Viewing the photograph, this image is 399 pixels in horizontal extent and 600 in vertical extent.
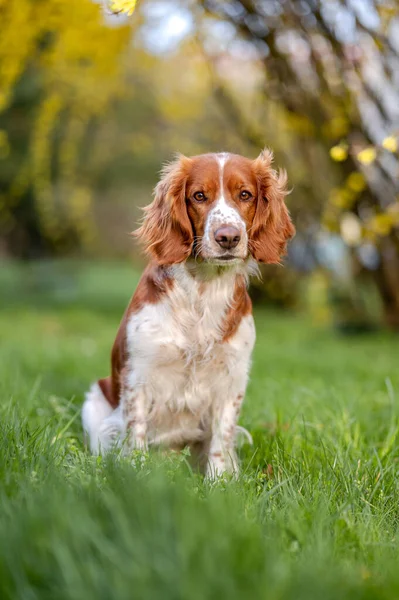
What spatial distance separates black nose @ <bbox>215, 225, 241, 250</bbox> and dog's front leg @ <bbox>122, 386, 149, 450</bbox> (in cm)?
79

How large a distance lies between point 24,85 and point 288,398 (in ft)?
34.3

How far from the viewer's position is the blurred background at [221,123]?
7254mm

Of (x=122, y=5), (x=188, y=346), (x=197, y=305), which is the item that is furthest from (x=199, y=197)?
(x=122, y=5)

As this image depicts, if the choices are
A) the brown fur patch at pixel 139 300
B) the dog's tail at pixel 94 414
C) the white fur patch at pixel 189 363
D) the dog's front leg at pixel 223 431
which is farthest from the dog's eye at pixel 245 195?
the dog's tail at pixel 94 414

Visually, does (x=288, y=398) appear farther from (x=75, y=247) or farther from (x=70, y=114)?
(x=75, y=247)

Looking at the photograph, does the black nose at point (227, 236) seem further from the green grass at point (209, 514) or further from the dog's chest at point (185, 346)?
the green grass at point (209, 514)

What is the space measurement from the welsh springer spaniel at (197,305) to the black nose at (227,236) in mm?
31

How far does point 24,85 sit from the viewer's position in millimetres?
13672

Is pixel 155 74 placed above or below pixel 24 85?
above

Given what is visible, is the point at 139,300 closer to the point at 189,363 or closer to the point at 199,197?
the point at 189,363

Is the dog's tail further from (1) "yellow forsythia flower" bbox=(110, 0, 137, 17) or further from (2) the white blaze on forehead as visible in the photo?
(1) "yellow forsythia flower" bbox=(110, 0, 137, 17)

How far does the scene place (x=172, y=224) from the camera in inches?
135

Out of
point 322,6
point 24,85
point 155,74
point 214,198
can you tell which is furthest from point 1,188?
point 214,198

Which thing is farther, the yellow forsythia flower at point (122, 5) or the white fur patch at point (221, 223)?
the white fur patch at point (221, 223)
